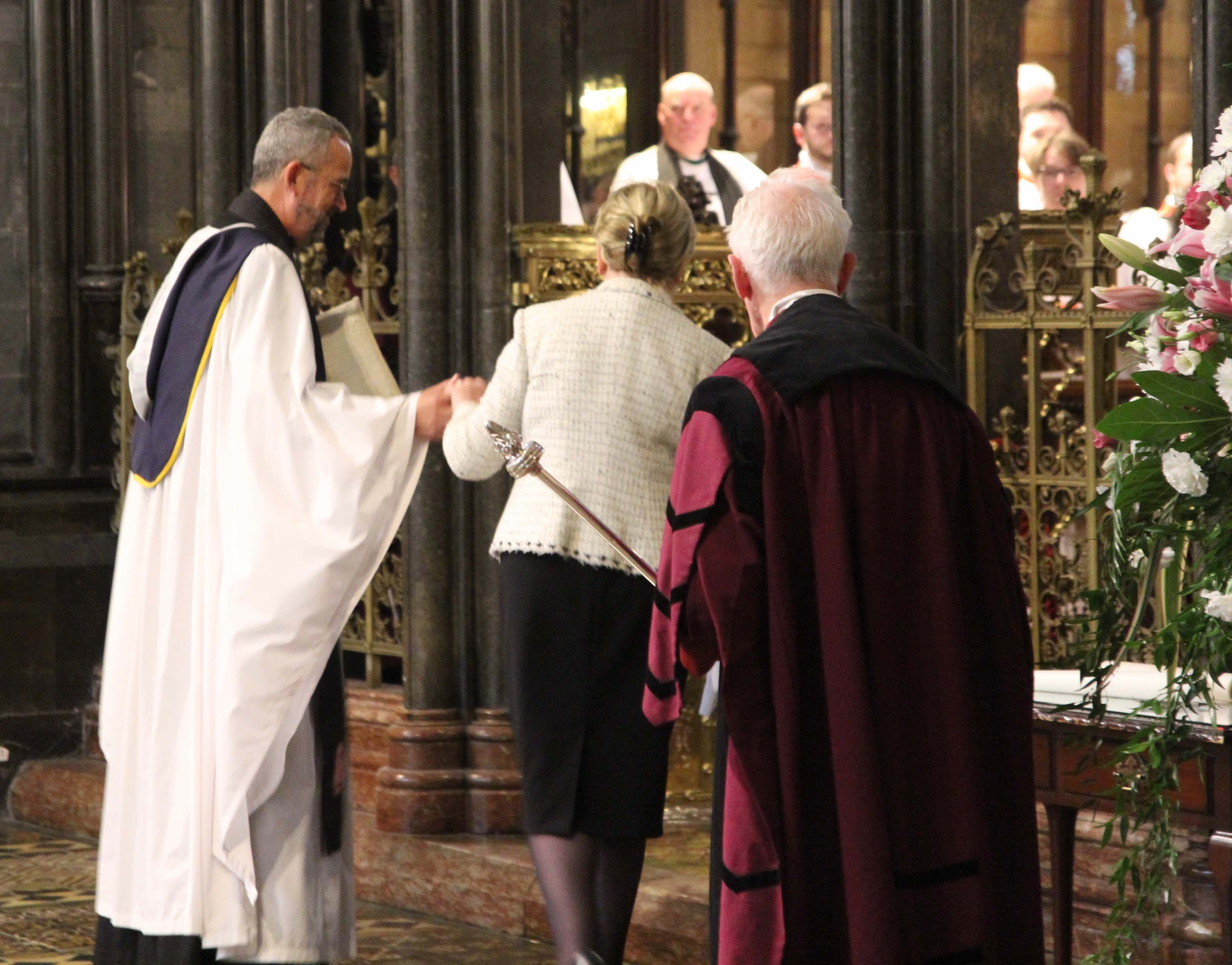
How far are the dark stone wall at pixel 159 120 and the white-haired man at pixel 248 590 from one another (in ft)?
12.7

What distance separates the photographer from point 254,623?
161 inches

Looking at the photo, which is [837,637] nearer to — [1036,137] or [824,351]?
[824,351]

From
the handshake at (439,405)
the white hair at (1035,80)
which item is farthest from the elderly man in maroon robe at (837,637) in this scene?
the white hair at (1035,80)

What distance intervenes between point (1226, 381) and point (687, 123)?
4.70 m

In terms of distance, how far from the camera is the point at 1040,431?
16.4 ft

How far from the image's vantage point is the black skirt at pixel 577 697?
13.1 feet

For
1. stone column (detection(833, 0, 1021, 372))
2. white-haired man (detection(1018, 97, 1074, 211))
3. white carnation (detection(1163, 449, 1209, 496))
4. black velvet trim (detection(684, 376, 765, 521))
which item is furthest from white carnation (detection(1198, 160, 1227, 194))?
white-haired man (detection(1018, 97, 1074, 211))

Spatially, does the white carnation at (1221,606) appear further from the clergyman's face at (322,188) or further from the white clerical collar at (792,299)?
the clergyman's face at (322,188)

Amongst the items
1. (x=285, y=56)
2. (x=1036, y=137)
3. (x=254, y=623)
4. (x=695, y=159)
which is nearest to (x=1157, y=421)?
(x=254, y=623)

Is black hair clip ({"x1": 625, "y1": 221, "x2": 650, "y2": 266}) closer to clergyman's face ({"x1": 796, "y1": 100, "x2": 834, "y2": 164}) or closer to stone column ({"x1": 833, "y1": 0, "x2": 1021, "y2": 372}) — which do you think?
stone column ({"x1": 833, "y1": 0, "x2": 1021, "y2": 372})

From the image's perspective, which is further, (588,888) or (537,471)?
(588,888)

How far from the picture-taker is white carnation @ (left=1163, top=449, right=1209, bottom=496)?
2.73 m

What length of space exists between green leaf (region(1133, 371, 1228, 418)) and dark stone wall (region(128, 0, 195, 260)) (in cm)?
584

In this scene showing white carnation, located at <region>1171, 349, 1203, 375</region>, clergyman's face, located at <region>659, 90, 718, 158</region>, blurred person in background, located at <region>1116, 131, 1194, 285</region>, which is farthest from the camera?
clergyman's face, located at <region>659, 90, 718, 158</region>
